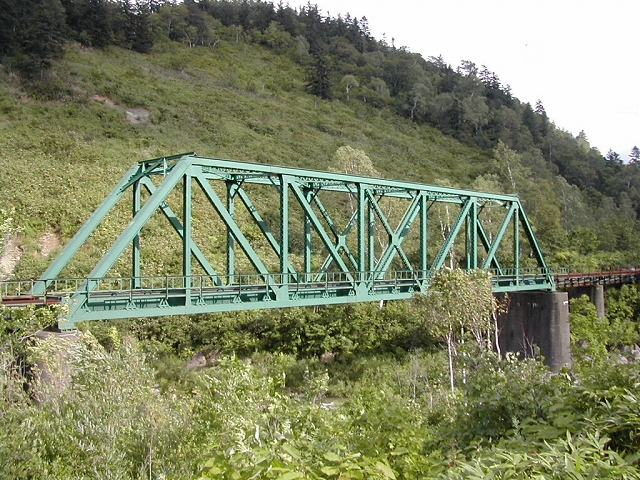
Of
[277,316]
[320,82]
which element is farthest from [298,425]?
[320,82]

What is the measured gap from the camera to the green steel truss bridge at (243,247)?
1731 centimetres

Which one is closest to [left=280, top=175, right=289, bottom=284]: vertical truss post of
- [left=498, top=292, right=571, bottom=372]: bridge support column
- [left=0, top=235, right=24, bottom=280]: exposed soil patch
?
[left=498, top=292, right=571, bottom=372]: bridge support column

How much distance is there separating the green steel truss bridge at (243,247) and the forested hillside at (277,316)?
1.33 meters

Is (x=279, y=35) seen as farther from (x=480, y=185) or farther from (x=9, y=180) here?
(x=9, y=180)

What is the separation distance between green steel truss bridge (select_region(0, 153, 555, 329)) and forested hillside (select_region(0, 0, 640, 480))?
1331 mm

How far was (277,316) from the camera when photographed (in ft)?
98.8

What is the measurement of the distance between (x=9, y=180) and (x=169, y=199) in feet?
33.2

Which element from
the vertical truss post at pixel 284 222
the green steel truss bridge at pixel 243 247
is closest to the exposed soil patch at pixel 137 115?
the green steel truss bridge at pixel 243 247

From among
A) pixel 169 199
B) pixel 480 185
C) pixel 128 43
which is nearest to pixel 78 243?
pixel 169 199

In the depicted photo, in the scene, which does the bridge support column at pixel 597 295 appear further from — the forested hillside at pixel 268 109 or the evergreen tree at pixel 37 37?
the evergreen tree at pixel 37 37

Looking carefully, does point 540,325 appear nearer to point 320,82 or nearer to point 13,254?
point 13,254

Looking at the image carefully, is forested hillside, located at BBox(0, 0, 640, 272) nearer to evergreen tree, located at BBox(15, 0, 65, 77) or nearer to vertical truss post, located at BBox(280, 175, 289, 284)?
evergreen tree, located at BBox(15, 0, 65, 77)

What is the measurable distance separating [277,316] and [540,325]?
1444cm

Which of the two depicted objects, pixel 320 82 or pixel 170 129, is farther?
pixel 320 82
